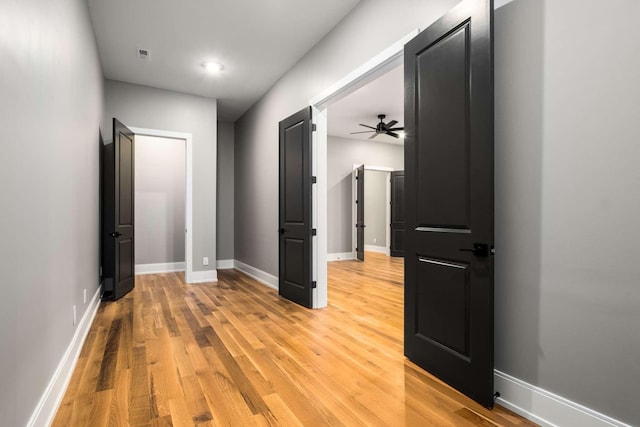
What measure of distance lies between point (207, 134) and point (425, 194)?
14.4ft

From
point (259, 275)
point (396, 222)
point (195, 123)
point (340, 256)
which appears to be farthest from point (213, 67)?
point (396, 222)

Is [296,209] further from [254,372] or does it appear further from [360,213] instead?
[360,213]

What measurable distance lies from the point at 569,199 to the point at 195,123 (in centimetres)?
527

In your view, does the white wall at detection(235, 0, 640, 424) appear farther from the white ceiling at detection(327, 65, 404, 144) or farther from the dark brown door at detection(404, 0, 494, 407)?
the white ceiling at detection(327, 65, 404, 144)

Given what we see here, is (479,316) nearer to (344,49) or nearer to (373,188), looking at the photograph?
(344,49)

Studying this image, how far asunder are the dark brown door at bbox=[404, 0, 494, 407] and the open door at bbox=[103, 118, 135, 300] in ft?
12.5

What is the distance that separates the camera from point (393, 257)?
8.79m

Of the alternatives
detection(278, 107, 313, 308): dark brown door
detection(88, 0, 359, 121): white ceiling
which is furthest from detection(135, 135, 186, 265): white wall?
detection(278, 107, 313, 308): dark brown door

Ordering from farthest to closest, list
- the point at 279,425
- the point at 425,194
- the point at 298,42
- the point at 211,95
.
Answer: the point at 211,95 < the point at 298,42 < the point at 425,194 < the point at 279,425

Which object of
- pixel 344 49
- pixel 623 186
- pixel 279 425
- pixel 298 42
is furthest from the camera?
pixel 298 42

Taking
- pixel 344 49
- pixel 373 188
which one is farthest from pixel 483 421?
pixel 373 188

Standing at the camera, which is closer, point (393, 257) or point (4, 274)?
point (4, 274)

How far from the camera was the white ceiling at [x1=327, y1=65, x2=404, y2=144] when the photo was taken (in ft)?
16.7

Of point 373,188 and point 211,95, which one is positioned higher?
point 211,95
